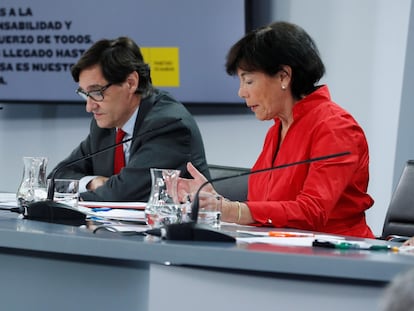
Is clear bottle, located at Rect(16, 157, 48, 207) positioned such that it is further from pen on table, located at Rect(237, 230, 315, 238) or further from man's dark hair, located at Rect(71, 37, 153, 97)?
man's dark hair, located at Rect(71, 37, 153, 97)

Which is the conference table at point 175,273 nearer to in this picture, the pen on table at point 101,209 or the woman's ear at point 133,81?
the pen on table at point 101,209

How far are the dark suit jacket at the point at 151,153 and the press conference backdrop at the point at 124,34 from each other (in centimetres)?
91

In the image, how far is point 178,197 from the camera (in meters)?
2.03

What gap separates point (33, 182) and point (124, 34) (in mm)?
2187

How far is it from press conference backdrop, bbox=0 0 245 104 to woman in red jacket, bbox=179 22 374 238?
1.53 meters

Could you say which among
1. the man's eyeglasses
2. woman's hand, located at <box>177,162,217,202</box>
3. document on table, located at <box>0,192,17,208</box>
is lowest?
document on table, located at <box>0,192,17,208</box>

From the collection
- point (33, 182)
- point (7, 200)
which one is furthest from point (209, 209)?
point (7, 200)

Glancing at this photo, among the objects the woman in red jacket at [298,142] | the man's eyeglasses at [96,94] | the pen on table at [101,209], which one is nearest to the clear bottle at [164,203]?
the woman in red jacket at [298,142]

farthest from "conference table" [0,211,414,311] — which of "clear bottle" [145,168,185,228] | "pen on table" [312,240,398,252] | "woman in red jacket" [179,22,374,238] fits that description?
"woman in red jacket" [179,22,374,238]

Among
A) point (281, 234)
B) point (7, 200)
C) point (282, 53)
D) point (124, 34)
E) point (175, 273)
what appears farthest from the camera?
point (124, 34)

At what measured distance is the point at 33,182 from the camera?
2395 millimetres

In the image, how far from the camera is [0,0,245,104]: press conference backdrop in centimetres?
425

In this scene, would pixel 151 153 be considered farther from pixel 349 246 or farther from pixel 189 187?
pixel 349 246

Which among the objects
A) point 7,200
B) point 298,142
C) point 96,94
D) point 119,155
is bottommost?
point 7,200
